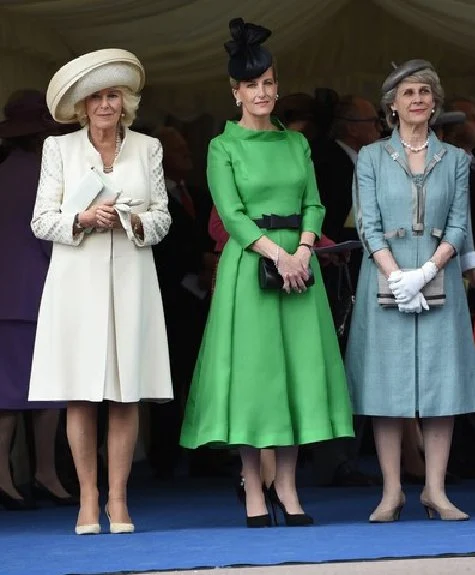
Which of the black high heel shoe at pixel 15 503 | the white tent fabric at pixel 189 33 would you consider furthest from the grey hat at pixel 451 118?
Result: the black high heel shoe at pixel 15 503

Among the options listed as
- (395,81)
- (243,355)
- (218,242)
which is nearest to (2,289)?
(218,242)

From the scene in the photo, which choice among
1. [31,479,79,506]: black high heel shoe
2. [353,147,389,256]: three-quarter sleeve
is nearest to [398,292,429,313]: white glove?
[353,147,389,256]: three-quarter sleeve

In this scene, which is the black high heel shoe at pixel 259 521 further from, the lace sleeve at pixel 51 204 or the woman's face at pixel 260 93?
the woman's face at pixel 260 93

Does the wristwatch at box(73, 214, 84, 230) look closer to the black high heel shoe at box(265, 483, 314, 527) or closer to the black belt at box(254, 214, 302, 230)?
the black belt at box(254, 214, 302, 230)

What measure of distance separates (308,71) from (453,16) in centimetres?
183

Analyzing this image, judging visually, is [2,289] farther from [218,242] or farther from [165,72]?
[165,72]

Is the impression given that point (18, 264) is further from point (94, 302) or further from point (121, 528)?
point (121, 528)

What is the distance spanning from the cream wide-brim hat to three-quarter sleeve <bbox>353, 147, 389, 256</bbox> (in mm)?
982

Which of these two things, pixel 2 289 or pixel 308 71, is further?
pixel 308 71

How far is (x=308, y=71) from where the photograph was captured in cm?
1141

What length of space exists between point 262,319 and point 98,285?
0.65 meters

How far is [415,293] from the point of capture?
25.8ft

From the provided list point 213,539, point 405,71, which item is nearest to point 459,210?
point 405,71

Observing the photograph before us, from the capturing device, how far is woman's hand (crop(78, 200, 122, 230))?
25.3ft
